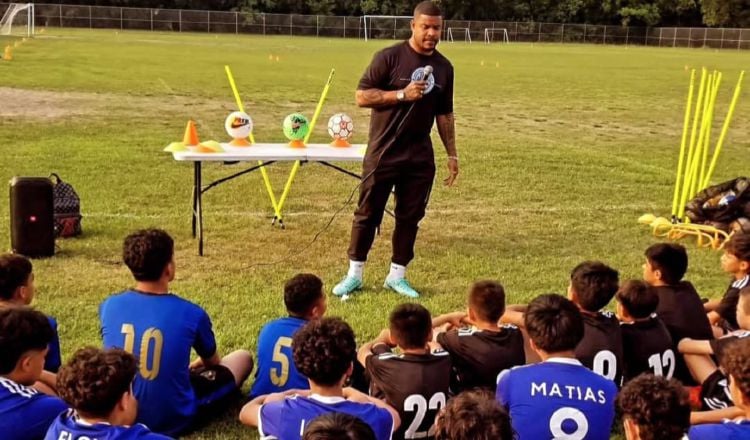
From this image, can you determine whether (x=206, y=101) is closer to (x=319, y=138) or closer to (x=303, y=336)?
(x=319, y=138)

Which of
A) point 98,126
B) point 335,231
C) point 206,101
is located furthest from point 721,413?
point 206,101

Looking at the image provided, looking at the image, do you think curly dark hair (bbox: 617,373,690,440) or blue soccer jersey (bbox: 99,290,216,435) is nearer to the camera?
curly dark hair (bbox: 617,373,690,440)

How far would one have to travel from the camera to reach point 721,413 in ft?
13.7

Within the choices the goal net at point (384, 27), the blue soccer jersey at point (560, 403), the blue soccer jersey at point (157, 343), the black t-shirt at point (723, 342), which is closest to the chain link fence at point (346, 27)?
the goal net at point (384, 27)

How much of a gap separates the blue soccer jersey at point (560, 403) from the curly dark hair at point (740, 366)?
0.54 m

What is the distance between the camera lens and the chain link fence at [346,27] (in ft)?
208

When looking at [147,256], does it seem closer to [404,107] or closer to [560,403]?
[560,403]

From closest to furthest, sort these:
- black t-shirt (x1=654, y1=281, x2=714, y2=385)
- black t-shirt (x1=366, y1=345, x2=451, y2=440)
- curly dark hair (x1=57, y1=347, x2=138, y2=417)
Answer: curly dark hair (x1=57, y1=347, x2=138, y2=417)
black t-shirt (x1=366, y1=345, x2=451, y2=440)
black t-shirt (x1=654, y1=281, x2=714, y2=385)

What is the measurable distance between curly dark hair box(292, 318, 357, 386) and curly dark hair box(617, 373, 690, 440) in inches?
45.3

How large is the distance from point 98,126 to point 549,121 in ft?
32.7

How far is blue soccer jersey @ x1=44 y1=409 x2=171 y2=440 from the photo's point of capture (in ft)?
9.88

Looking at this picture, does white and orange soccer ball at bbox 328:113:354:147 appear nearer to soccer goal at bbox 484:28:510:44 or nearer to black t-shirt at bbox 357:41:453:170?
black t-shirt at bbox 357:41:453:170

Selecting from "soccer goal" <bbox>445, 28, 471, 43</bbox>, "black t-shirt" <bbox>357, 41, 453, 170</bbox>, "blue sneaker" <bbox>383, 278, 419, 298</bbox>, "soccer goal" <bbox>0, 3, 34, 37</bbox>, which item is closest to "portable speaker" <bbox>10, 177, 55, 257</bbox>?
"black t-shirt" <bbox>357, 41, 453, 170</bbox>

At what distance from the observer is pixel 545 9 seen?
2975 inches
